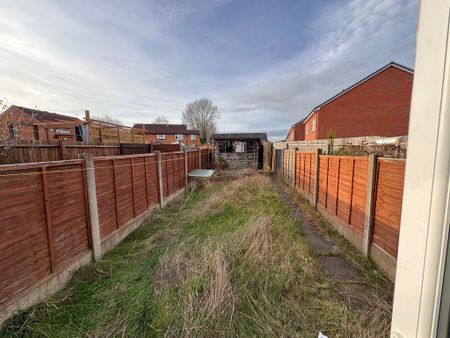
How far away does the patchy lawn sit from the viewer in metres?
2.42

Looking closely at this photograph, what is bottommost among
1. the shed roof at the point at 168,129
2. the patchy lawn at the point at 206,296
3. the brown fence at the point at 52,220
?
the patchy lawn at the point at 206,296

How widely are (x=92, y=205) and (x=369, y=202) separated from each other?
531 centimetres

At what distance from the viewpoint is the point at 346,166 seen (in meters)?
5.11

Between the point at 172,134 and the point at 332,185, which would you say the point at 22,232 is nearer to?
the point at 332,185

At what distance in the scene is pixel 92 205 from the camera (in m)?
3.94

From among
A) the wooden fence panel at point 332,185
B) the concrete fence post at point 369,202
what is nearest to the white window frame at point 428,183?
the concrete fence post at point 369,202

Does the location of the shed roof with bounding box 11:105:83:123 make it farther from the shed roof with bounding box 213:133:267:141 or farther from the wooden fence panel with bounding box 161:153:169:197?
the shed roof with bounding box 213:133:267:141

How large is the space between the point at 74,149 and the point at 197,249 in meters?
5.19

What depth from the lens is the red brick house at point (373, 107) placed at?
52.6 feet

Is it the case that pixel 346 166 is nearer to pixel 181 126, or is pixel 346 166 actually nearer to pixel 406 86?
pixel 406 86

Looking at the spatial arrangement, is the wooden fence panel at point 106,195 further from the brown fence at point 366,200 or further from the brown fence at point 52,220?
the brown fence at point 366,200

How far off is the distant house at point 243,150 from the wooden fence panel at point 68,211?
15923 mm

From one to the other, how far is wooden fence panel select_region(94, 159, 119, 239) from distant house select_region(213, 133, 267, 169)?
1495 cm

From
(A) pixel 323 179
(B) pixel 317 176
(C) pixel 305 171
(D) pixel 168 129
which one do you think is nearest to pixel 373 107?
(C) pixel 305 171
